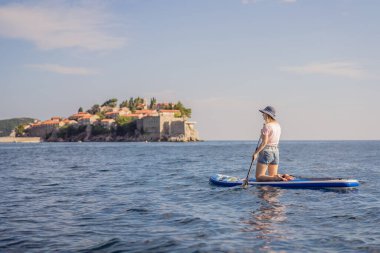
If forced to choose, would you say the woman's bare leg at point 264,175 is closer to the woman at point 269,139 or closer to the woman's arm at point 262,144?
the woman at point 269,139

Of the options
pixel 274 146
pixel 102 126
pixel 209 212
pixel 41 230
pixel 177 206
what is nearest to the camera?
pixel 41 230

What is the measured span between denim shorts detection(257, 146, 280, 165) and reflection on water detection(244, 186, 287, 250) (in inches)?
45.2

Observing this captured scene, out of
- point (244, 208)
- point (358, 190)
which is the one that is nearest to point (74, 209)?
point (244, 208)

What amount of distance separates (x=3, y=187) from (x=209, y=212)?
1022 cm

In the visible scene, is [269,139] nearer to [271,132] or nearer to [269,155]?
[271,132]

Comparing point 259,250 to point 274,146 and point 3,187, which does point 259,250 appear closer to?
point 274,146

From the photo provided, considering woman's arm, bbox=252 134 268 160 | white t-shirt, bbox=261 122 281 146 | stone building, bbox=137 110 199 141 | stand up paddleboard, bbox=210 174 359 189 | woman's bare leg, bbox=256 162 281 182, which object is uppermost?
stone building, bbox=137 110 199 141

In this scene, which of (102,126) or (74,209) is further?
(102,126)

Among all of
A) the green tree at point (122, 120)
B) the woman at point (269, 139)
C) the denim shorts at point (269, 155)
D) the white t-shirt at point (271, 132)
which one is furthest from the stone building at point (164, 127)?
the white t-shirt at point (271, 132)

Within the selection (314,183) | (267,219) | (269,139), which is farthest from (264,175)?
(267,219)

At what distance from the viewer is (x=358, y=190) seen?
15891 mm

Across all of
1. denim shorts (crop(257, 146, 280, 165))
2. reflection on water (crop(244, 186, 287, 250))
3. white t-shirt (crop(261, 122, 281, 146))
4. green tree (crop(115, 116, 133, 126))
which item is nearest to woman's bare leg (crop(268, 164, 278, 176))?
denim shorts (crop(257, 146, 280, 165))

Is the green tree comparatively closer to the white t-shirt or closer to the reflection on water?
the white t-shirt

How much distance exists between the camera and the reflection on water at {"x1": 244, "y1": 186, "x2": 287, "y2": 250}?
8.34m
